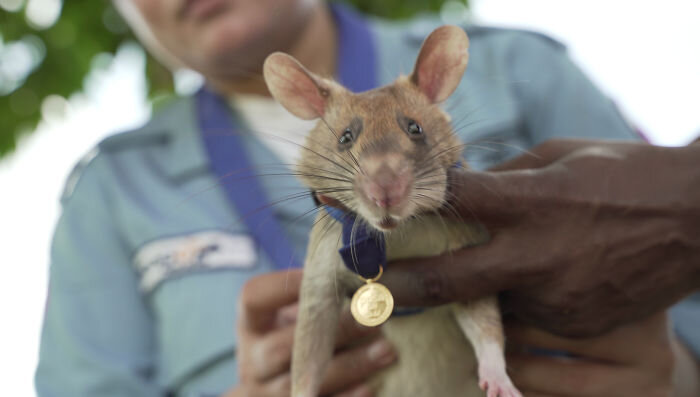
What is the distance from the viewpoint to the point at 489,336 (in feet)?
4.80

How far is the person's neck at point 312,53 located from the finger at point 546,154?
4.56 feet

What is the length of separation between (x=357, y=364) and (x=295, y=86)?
0.86 m

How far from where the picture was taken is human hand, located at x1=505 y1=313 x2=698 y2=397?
5.92 ft

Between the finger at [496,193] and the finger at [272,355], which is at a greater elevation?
the finger at [496,193]

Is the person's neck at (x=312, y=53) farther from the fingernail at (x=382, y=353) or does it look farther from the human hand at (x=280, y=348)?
the fingernail at (x=382, y=353)

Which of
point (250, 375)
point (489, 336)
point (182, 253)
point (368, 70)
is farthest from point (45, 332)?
point (489, 336)

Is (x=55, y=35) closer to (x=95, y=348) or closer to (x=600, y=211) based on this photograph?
(x=95, y=348)

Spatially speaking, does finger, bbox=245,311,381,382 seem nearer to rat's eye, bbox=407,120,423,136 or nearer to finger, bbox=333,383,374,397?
finger, bbox=333,383,374,397

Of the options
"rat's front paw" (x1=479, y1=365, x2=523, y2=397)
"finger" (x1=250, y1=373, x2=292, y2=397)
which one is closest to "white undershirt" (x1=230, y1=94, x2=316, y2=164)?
"finger" (x1=250, y1=373, x2=292, y2=397)

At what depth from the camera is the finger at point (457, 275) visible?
1461 mm

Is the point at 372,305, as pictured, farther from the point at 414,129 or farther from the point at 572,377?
the point at 572,377

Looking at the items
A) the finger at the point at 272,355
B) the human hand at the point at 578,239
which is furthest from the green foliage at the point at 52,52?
the human hand at the point at 578,239

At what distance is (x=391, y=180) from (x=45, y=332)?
2.33 metres

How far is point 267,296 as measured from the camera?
1874 millimetres
